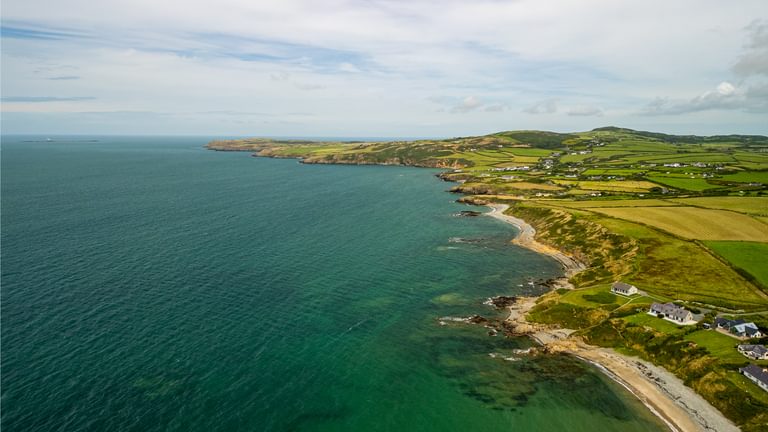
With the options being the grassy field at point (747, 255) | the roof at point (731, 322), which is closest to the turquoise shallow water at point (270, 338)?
the roof at point (731, 322)

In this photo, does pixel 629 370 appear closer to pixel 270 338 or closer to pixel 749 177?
pixel 270 338

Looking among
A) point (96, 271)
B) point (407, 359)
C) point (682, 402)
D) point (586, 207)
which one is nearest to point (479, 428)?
point (407, 359)

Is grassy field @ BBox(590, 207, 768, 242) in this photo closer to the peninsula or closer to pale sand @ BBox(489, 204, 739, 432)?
the peninsula

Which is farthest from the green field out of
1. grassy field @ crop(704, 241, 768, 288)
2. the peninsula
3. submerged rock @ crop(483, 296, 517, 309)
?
submerged rock @ crop(483, 296, 517, 309)

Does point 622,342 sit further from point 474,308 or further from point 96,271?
point 96,271

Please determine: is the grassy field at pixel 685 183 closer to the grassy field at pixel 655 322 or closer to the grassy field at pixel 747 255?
the grassy field at pixel 747 255
